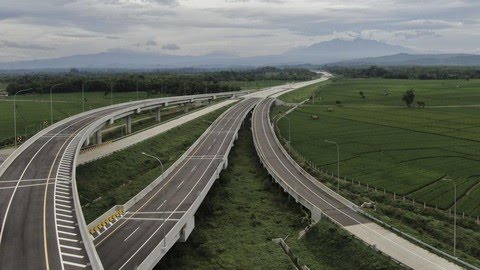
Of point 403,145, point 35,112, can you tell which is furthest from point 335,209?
point 35,112

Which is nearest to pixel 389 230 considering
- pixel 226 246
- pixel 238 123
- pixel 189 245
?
pixel 226 246

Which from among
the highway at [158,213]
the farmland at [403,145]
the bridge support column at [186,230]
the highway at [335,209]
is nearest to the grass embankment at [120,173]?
the highway at [158,213]

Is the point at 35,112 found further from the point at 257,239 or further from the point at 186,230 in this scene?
the point at 257,239

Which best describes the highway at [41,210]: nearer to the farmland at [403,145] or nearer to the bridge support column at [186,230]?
the bridge support column at [186,230]

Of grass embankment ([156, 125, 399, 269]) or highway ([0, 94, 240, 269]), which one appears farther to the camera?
grass embankment ([156, 125, 399, 269])

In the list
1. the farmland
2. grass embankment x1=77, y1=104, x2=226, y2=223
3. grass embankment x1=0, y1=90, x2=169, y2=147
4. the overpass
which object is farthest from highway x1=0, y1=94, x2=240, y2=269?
the farmland

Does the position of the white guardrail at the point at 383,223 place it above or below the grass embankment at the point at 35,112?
below

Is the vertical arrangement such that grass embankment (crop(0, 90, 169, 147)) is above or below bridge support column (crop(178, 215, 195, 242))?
above

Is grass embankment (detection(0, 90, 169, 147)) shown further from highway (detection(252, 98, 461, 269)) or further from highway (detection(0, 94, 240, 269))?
highway (detection(252, 98, 461, 269))

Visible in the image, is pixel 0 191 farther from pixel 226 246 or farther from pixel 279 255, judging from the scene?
pixel 279 255
